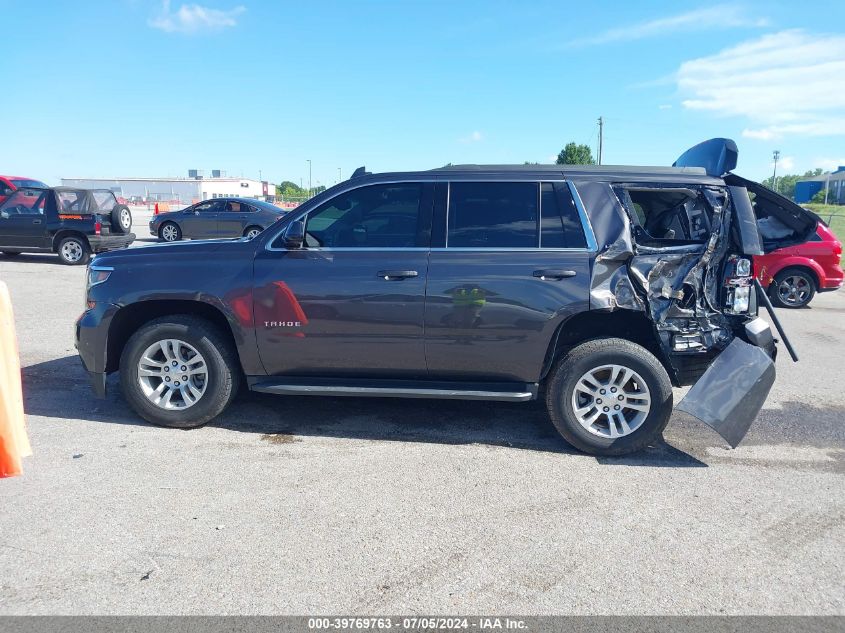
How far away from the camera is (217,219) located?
2064cm

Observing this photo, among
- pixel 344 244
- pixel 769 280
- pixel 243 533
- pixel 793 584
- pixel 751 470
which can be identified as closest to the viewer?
pixel 793 584

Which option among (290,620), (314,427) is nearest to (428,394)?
(314,427)

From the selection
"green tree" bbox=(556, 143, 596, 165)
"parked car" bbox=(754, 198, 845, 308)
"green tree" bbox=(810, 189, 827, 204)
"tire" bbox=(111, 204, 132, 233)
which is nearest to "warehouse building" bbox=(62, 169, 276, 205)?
"green tree" bbox=(556, 143, 596, 165)

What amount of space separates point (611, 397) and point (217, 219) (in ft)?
59.4

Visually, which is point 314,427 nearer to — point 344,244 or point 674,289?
point 344,244

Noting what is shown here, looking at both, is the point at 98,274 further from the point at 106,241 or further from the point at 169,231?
the point at 169,231

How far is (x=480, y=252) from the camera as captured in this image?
15.5 feet

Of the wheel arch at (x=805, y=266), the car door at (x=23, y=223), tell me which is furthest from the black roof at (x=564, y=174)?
the car door at (x=23, y=223)

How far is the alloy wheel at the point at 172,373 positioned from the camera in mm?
5051

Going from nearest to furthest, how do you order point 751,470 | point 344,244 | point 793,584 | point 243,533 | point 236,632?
point 236,632 < point 793,584 < point 243,533 < point 751,470 < point 344,244

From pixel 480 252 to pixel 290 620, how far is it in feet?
9.13

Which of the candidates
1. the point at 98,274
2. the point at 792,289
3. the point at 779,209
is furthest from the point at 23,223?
the point at 792,289

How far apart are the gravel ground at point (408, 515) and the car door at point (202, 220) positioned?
15.7 meters

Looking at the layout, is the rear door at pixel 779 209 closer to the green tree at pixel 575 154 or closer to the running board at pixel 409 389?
the running board at pixel 409 389
